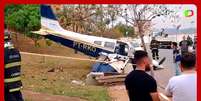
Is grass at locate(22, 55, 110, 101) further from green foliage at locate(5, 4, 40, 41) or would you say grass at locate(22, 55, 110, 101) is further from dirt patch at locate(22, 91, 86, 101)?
green foliage at locate(5, 4, 40, 41)

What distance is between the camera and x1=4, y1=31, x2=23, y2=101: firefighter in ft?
A: 20.0

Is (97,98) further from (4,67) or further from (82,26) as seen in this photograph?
(82,26)

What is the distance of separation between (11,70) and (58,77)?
29.0 feet

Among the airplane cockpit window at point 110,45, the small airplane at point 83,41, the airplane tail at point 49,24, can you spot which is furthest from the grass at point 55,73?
the airplane tail at point 49,24

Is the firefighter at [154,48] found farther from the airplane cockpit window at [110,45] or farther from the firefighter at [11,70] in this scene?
the firefighter at [11,70]

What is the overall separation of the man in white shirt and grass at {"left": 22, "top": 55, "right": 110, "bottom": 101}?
5.54m

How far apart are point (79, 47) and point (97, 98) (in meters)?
7.33

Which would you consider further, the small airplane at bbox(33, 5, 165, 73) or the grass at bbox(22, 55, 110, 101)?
the small airplane at bbox(33, 5, 165, 73)

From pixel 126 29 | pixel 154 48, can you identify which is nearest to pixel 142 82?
pixel 154 48

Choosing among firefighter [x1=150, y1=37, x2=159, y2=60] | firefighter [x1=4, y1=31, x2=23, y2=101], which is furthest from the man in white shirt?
firefighter [x1=150, y1=37, x2=159, y2=60]

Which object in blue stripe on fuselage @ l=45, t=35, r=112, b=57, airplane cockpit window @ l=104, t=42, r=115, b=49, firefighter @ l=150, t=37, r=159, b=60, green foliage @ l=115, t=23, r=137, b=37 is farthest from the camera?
blue stripe on fuselage @ l=45, t=35, r=112, b=57

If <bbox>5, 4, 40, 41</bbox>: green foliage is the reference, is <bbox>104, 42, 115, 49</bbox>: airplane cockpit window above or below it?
below

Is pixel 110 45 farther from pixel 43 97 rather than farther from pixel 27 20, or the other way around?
pixel 43 97

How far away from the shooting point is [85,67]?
59.5 ft
